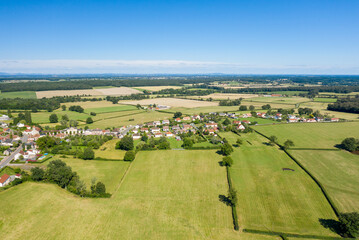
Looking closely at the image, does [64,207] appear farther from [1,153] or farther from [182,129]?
[182,129]

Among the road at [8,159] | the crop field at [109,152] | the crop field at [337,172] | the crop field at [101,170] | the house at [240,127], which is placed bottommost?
the road at [8,159]

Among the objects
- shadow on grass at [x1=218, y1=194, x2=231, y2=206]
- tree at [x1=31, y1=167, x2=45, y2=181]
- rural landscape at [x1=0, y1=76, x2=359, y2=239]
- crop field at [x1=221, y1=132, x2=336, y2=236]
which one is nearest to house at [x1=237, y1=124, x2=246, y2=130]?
rural landscape at [x1=0, y1=76, x2=359, y2=239]

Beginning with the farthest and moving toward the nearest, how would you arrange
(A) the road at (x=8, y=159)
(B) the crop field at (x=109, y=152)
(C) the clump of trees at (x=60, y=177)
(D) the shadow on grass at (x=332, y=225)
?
(B) the crop field at (x=109, y=152), (A) the road at (x=8, y=159), (C) the clump of trees at (x=60, y=177), (D) the shadow on grass at (x=332, y=225)

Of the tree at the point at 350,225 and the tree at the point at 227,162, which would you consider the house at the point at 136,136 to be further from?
the tree at the point at 350,225

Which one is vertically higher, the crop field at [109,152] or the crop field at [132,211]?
the crop field at [132,211]

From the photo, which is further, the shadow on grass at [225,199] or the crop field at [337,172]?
the crop field at [337,172]

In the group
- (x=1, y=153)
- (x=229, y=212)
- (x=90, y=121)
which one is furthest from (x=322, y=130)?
(x=1, y=153)

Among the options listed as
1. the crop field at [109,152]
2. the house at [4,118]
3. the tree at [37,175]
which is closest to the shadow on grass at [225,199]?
the crop field at [109,152]
